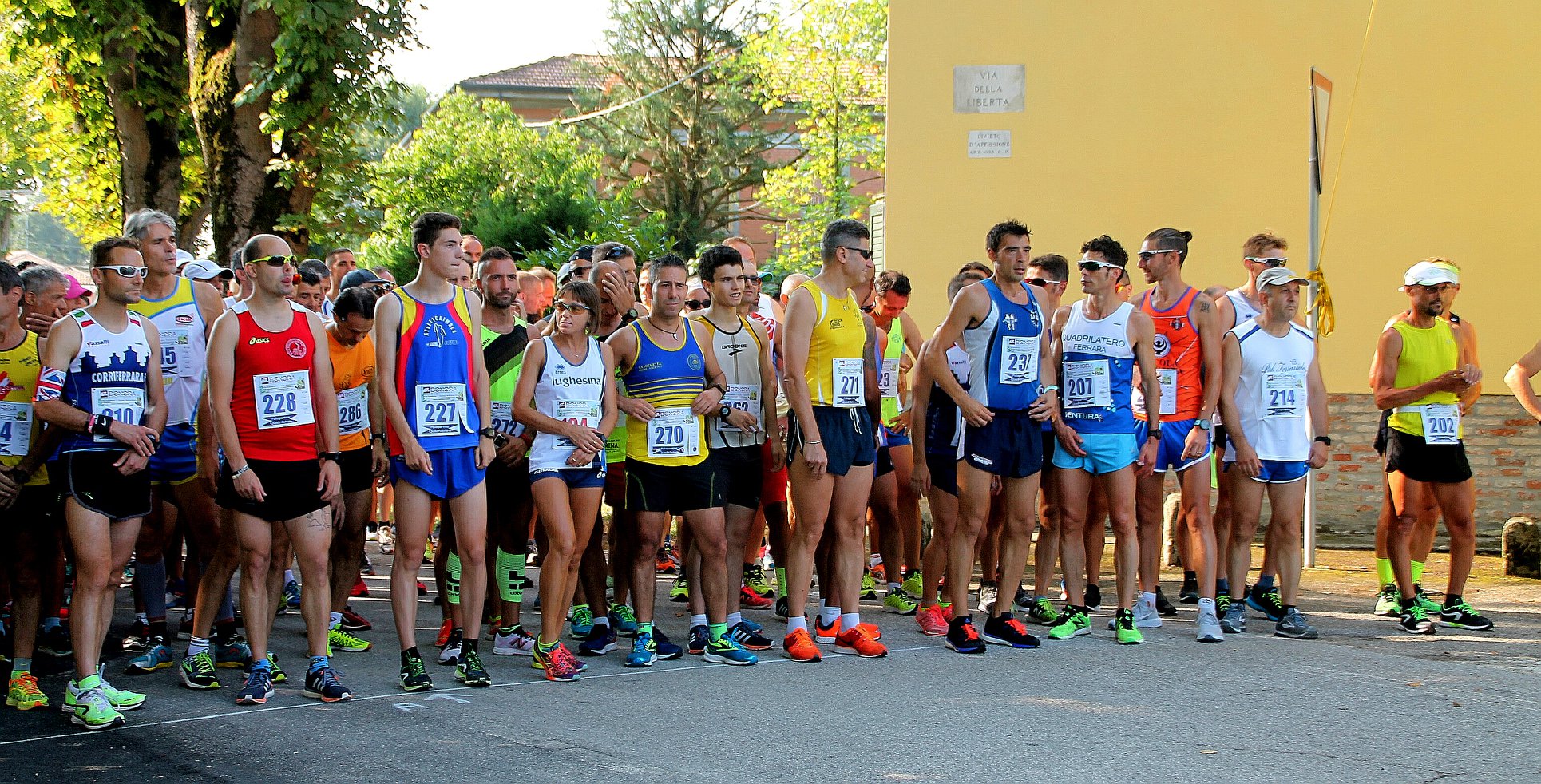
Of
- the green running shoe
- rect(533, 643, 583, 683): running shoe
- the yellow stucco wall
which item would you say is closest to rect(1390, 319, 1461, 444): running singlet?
the green running shoe

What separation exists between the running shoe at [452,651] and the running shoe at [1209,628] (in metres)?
3.97

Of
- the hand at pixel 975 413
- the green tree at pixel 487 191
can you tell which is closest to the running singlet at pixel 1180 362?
the hand at pixel 975 413

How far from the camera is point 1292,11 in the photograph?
12883 mm

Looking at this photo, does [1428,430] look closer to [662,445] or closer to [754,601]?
[754,601]

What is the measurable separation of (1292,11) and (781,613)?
7.80m

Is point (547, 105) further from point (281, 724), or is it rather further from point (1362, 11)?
point (281, 724)

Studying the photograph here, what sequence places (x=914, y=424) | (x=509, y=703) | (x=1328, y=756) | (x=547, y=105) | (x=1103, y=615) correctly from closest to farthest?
1. (x=1328, y=756)
2. (x=509, y=703)
3. (x=914, y=424)
4. (x=1103, y=615)
5. (x=547, y=105)

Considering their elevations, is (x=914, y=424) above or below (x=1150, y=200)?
below

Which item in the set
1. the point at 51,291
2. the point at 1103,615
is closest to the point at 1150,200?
the point at 1103,615

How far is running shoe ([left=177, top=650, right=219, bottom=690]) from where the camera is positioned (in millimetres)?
6523

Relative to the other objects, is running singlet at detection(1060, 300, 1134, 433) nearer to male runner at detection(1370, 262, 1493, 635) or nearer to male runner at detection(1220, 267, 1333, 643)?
male runner at detection(1220, 267, 1333, 643)

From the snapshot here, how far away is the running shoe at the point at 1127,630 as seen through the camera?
25.4ft

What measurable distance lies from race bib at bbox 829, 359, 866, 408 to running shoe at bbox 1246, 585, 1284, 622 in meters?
3.07

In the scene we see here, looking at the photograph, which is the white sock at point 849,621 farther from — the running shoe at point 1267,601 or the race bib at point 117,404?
the race bib at point 117,404
